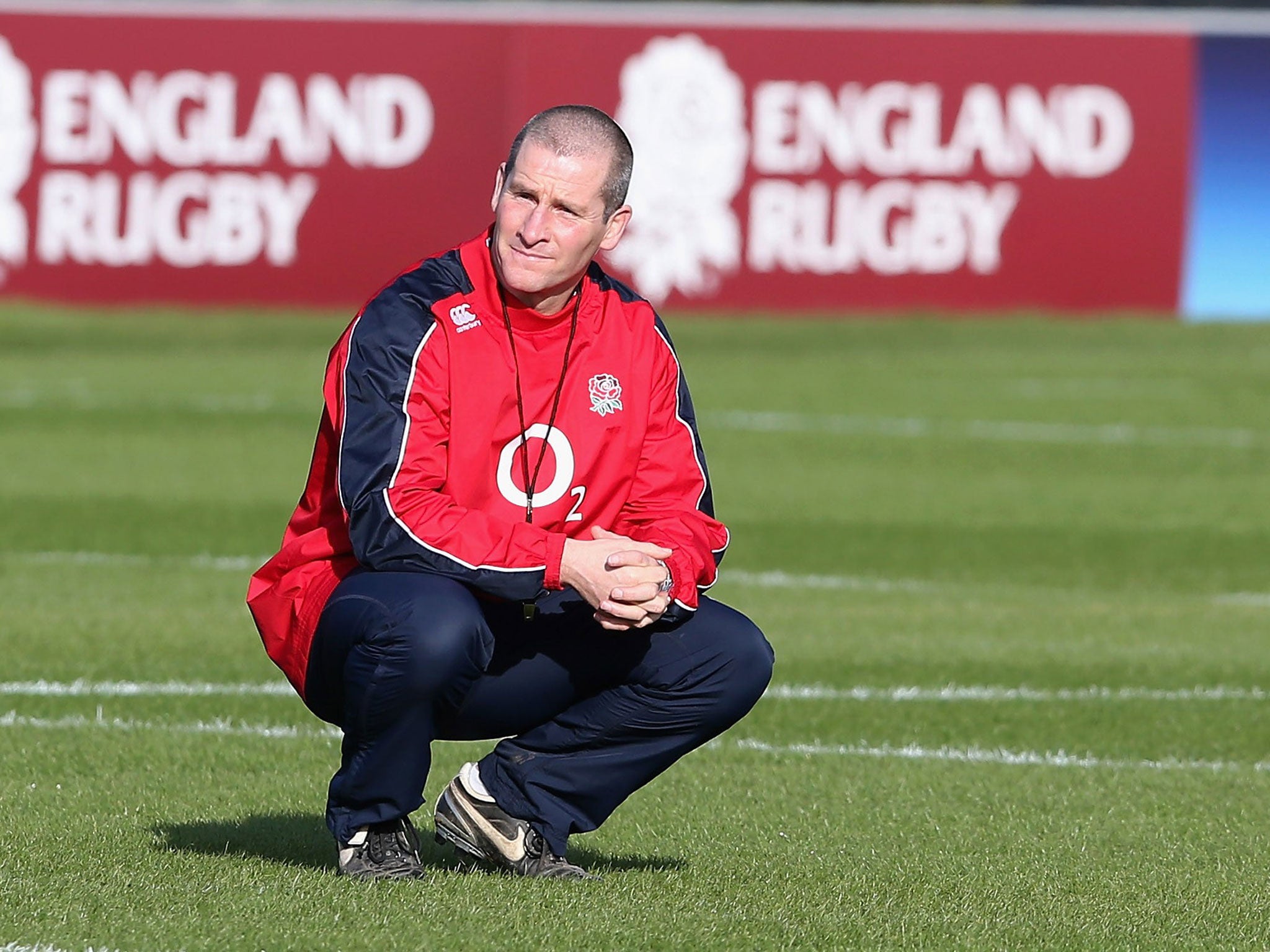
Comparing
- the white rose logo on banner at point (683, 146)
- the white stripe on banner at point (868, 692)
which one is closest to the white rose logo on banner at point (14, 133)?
the white rose logo on banner at point (683, 146)

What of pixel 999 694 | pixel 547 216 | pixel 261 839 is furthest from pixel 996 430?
pixel 547 216

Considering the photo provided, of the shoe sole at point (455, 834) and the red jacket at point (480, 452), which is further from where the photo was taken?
the shoe sole at point (455, 834)

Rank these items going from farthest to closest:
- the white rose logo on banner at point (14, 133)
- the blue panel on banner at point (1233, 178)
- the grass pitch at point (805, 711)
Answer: the blue panel on banner at point (1233, 178) → the white rose logo on banner at point (14, 133) → the grass pitch at point (805, 711)

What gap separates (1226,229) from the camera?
22484 millimetres

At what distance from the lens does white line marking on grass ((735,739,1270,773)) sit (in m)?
6.39

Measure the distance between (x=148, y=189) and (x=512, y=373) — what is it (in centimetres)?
1673

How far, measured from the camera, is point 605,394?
15.7 feet

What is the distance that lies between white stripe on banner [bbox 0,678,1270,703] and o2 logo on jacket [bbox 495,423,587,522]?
2.61 metres

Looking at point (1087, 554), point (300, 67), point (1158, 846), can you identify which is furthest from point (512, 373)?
point (300, 67)

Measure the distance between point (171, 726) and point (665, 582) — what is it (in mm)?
2471

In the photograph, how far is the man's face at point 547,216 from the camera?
4684 millimetres

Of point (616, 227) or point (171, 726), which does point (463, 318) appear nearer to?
point (616, 227)

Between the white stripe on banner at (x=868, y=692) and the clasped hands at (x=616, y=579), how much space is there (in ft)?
9.32

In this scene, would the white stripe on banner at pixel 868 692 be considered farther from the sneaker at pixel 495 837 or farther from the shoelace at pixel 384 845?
the shoelace at pixel 384 845
